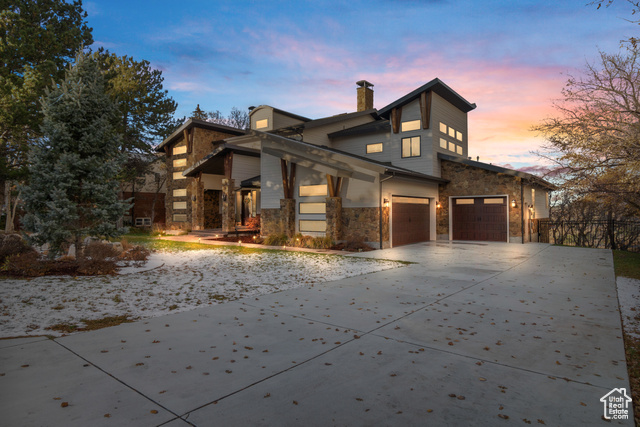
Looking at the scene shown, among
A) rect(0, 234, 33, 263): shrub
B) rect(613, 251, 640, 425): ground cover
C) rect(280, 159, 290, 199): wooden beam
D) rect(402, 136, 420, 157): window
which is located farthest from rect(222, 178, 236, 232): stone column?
rect(613, 251, 640, 425): ground cover

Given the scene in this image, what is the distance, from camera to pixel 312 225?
62.4 feet

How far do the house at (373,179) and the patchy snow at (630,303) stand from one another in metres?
8.09

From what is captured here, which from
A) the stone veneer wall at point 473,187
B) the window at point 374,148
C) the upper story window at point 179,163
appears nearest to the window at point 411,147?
the window at point 374,148

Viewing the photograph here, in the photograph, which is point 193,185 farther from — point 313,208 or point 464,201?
point 464,201

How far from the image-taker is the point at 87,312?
6445mm

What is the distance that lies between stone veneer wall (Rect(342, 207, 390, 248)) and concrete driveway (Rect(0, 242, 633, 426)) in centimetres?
956

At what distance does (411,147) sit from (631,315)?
16016 millimetres

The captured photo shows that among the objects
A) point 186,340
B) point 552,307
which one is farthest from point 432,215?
point 186,340

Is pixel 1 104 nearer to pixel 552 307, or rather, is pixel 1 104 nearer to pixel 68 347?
pixel 68 347

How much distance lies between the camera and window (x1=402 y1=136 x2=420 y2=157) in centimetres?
2095

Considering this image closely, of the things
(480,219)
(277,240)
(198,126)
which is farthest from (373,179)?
(198,126)

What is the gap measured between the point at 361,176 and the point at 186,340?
12.9 m

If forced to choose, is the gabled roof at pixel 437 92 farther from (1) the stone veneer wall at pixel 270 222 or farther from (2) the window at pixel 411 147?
(1) the stone veneer wall at pixel 270 222

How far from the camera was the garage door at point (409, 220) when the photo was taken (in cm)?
1792
